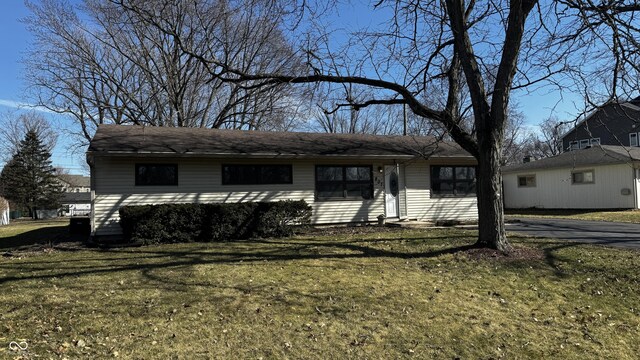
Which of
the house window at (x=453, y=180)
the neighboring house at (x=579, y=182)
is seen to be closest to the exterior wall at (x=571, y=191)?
the neighboring house at (x=579, y=182)

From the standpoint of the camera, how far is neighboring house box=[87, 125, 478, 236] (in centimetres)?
Result: 1245

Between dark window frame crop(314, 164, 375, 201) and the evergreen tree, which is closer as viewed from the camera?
dark window frame crop(314, 164, 375, 201)

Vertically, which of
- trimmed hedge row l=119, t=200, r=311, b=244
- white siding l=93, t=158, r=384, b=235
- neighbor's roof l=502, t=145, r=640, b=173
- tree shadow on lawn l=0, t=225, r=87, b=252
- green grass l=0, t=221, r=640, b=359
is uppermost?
neighbor's roof l=502, t=145, r=640, b=173

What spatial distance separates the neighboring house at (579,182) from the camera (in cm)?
2211

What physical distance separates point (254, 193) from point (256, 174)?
24.6 inches

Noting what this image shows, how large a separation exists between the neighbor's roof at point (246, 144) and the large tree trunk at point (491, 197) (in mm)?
2038

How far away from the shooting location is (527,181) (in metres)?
28.4

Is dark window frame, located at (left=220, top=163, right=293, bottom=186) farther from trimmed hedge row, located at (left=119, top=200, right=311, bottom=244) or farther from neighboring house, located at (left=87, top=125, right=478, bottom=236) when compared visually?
trimmed hedge row, located at (left=119, top=200, right=311, bottom=244)

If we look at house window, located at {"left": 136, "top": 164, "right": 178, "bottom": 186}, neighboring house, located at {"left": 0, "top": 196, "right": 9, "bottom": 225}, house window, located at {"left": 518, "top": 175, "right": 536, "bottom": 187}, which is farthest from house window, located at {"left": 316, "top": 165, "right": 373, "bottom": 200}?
neighboring house, located at {"left": 0, "top": 196, "right": 9, "bottom": 225}

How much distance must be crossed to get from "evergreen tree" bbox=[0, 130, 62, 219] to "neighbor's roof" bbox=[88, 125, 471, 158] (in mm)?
39474

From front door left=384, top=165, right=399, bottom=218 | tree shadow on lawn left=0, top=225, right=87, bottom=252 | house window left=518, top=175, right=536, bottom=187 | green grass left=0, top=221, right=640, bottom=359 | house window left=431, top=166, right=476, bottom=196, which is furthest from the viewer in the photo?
house window left=518, top=175, right=536, bottom=187

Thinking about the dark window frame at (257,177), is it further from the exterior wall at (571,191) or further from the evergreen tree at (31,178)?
the evergreen tree at (31,178)

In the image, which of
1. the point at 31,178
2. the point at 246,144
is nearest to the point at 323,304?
the point at 246,144

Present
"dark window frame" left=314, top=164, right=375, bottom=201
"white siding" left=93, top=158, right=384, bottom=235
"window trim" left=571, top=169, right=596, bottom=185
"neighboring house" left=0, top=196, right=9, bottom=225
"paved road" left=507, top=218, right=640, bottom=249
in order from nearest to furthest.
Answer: "paved road" left=507, top=218, right=640, bottom=249 < "white siding" left=93, top=158, right=384, bottom=235 < "dark window frame" left=314, top=164, right=375, bottom=201 < "window trim" left=571, top=169, right=596, bottom=185 < "neighboring house" left=0, top=196, right=9, bottom=225
